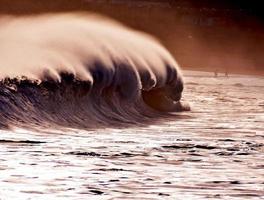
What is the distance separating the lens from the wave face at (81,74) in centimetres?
2166

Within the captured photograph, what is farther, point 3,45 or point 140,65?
point 140,65

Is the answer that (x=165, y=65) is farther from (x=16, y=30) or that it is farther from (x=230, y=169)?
(x=230, y=169)

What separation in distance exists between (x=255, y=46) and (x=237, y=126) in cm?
9271

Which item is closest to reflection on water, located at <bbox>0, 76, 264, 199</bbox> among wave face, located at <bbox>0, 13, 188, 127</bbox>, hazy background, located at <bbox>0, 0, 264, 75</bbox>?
wave face, located at <bbox>0, 13, 188, 127</bbox>

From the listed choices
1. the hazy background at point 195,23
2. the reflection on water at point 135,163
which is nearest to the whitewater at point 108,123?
the reflection on water at point 135,163

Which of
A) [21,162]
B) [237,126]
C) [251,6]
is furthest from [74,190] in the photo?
[251,6]

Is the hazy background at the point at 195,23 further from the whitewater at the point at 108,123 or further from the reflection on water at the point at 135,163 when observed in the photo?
the reflection on water at the point at 135,163

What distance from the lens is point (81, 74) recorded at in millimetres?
24719

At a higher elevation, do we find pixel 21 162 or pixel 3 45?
pixel 3 45

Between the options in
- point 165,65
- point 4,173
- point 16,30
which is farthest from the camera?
point 165,65

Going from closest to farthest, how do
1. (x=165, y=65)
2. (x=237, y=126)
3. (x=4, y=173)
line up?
(x=4, y=173)
(x=237, y=126)
(x=165, y=65)

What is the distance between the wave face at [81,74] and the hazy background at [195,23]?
58250mm

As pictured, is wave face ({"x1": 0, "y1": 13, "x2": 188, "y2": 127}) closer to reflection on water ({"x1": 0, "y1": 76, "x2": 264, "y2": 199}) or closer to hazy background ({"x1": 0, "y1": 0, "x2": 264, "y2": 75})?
reflection on water ({"x1": 0, "y1": 76, "x2": 264, "y2": 199})

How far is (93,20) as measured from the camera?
3178cm
